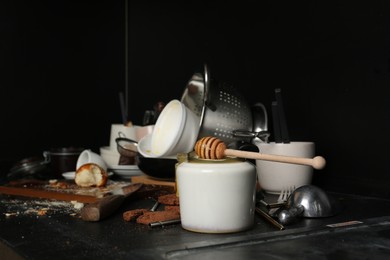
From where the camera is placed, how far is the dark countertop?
758mm

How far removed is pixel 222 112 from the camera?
1379 mm

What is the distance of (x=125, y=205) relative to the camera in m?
1.16

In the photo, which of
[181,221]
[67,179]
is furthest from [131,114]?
[181,221]

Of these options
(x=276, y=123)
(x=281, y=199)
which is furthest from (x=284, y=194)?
(x=276, y=123)

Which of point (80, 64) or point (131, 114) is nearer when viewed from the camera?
point (80, 64)

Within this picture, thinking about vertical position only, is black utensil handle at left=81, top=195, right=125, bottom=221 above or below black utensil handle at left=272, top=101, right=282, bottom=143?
below

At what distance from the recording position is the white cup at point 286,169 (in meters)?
1.24

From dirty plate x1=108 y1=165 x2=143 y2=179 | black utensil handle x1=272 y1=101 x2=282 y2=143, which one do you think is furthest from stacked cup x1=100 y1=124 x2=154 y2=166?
black utensil handle x1=272 y1=101 x2=282 y2=143

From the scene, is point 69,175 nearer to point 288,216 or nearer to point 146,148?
point 146,148

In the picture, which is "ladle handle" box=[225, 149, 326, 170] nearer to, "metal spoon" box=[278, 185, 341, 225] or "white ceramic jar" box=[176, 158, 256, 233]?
"white ceramic jar" box=[176, 158, 256, 233]

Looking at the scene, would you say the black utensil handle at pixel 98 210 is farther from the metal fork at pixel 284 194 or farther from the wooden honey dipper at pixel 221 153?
the metal fork at pixel 284 194

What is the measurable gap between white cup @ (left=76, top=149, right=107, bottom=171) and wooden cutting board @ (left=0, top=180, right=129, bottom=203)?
0.08 meters

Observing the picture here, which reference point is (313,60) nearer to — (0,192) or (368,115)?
(368,115)

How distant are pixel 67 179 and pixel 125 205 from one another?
526 mm
